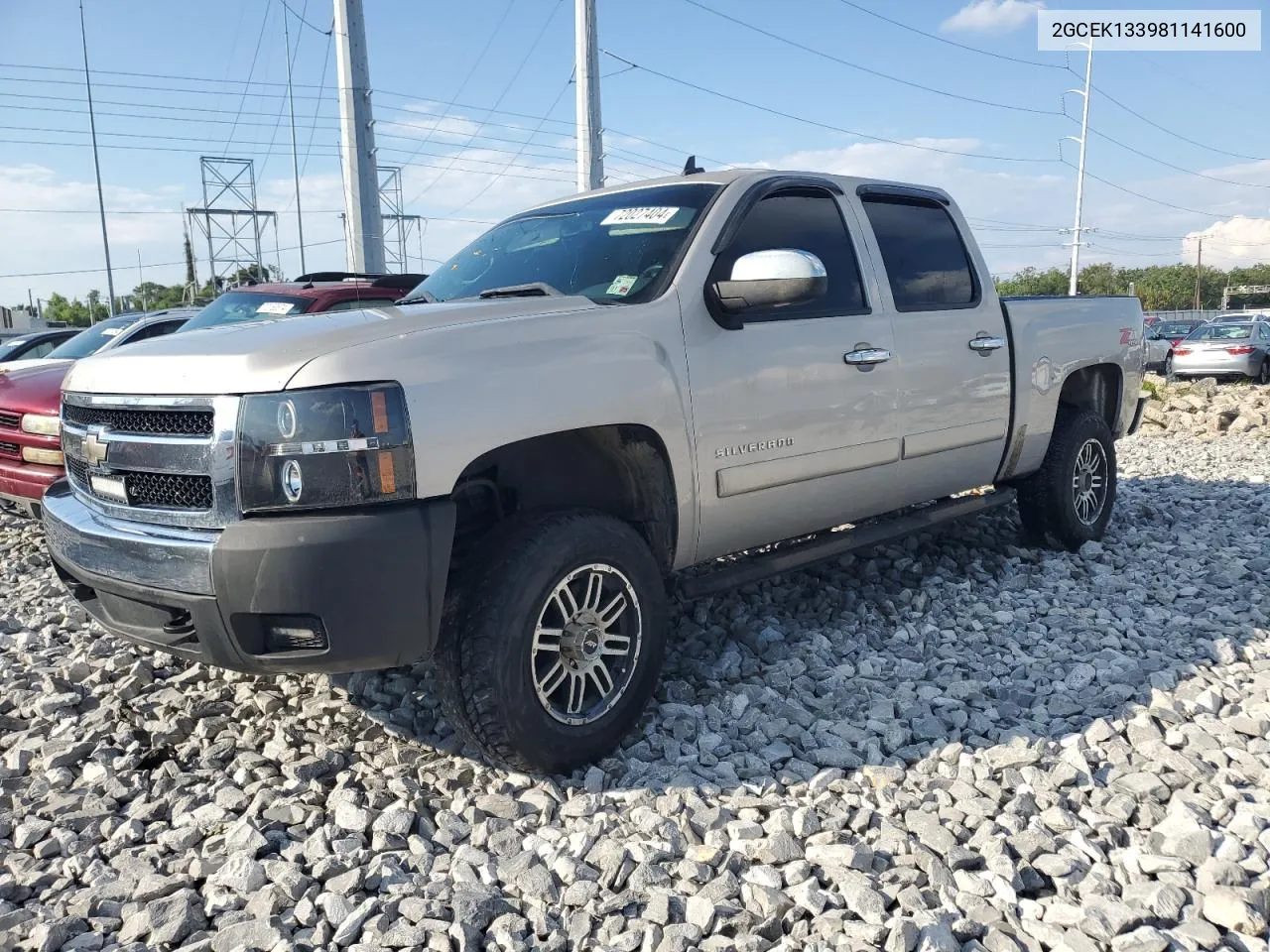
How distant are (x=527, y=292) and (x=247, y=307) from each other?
464cm

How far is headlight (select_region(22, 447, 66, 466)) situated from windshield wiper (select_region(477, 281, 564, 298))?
3.71 m

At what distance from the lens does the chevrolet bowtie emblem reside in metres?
3.05

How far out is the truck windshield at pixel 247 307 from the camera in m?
7.14

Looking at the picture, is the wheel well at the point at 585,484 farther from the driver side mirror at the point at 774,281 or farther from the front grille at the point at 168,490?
the front grille at the point at 168,490

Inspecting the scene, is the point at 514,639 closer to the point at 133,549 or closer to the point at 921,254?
the point at 133,549

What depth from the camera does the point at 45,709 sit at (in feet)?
12.1

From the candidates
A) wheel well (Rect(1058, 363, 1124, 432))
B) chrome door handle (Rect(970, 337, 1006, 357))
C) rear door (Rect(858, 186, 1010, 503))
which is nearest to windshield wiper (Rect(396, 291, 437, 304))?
rear door (Rect(858, 186, 1010, 503))

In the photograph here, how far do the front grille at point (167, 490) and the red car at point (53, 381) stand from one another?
6.70ft

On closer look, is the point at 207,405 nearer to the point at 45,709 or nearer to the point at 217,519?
the point at 217,519

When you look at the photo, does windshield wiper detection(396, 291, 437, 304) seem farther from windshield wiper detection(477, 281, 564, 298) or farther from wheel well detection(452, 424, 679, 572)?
wheel well detection(452, 424, 679, 572)

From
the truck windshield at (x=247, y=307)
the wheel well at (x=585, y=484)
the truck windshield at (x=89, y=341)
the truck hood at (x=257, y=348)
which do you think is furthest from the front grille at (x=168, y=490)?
the truck windshield at (x=89, y=341)

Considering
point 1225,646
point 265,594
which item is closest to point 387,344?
point 265,594

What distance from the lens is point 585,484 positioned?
3488 millimetres

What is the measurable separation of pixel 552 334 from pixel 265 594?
1.15 m
